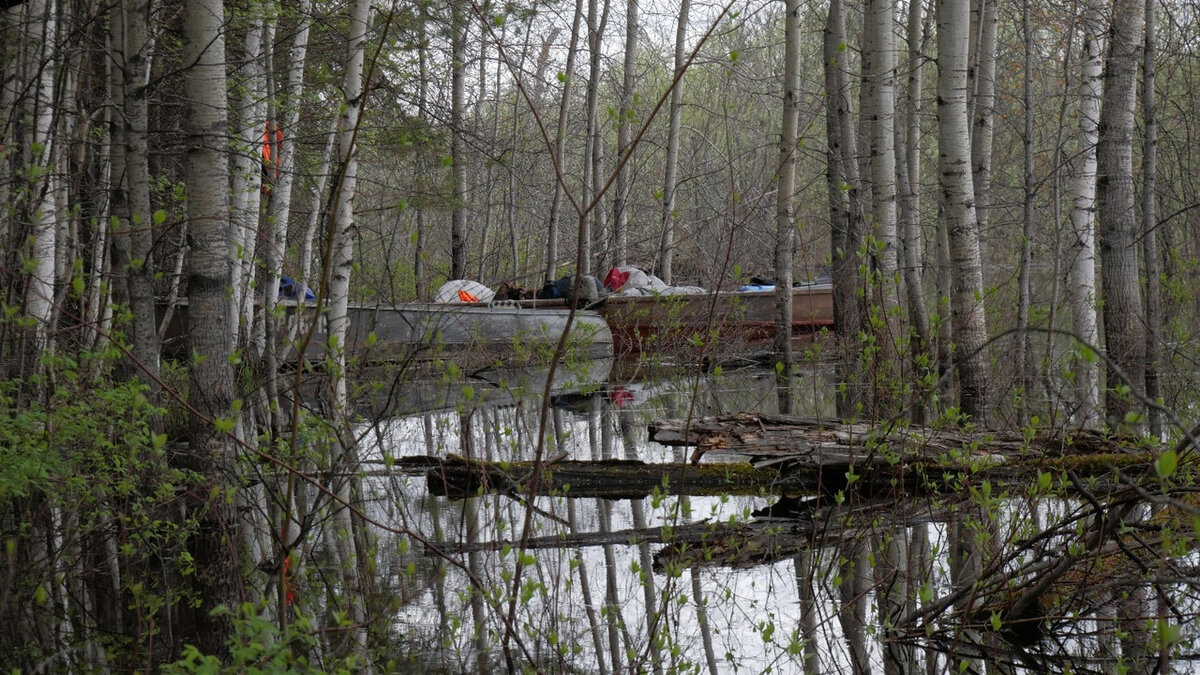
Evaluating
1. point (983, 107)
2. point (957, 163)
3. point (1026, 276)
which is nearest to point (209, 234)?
point (957, 163)

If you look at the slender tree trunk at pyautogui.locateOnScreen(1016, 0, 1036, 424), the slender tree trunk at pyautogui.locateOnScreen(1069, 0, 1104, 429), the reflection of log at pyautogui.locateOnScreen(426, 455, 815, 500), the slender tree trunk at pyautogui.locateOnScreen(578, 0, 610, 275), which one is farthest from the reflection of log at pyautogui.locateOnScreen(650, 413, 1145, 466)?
Result: the slender tree trunk at pyautogui.locateOnScreen(578, 0, 610, 275)

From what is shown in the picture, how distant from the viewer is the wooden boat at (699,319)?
46.7 feet

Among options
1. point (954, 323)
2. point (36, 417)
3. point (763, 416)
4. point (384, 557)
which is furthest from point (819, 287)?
point (36, 417)

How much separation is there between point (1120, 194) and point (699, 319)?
6.32 m

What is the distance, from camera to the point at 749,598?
15.2 feet

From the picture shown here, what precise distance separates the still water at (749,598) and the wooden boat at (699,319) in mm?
7611

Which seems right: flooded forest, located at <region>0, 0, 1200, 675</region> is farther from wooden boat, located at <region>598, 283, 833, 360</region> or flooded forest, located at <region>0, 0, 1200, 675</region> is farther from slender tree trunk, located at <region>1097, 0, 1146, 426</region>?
wooden boat, located at <region>598, 283, 833, 360</region>

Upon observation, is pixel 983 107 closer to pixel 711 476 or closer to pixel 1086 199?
pixel 1086 199

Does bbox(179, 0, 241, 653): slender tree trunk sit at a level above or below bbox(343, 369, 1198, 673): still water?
above

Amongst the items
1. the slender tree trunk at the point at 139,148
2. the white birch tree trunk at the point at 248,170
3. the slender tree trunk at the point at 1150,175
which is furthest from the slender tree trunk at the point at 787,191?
the slender tree trunk at the point at 139,148

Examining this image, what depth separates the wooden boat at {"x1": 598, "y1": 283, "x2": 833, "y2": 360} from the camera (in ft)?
46.7

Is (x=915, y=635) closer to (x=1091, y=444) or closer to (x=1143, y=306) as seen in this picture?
(x=1091, y=444)

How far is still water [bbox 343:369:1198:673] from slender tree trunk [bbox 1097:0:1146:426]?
4524 millimetres

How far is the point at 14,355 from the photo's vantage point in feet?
19.8
